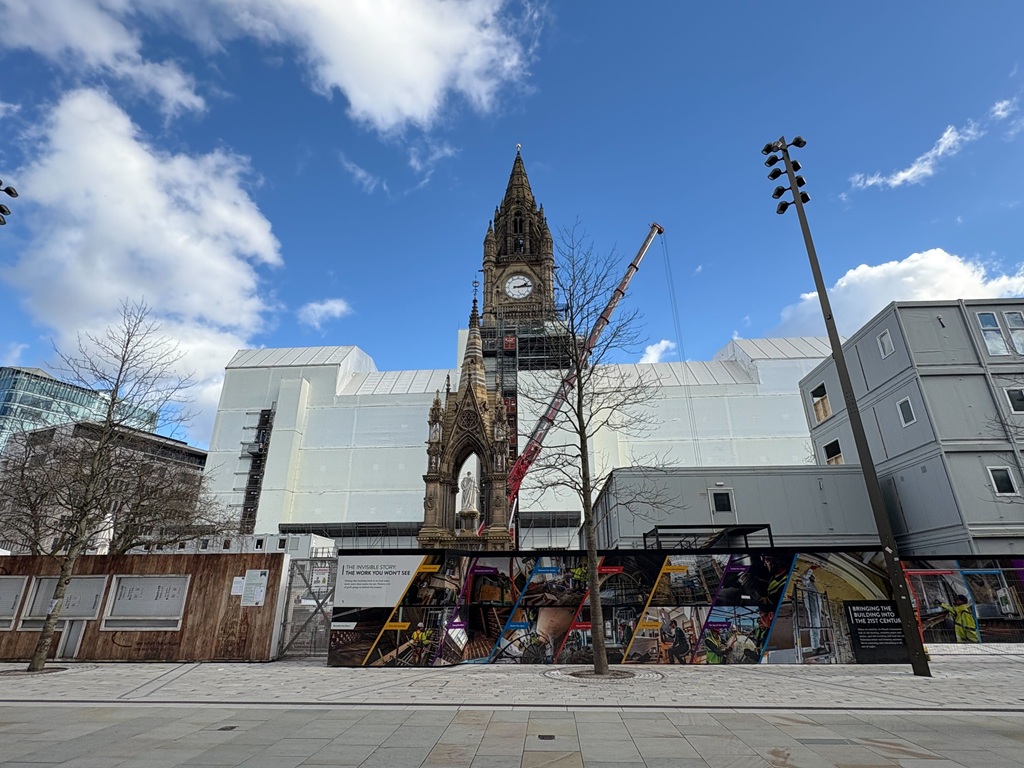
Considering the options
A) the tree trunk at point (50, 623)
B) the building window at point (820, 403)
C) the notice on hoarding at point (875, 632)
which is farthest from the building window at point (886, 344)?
the tree trunk at point (50, 623)

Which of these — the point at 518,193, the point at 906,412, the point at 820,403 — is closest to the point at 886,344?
the point at 906,412

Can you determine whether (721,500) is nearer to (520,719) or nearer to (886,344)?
→ (886,344)

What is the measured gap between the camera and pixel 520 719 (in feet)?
24.2

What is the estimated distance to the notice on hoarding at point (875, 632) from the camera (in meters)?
12.7

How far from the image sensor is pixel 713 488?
2591 centimetres

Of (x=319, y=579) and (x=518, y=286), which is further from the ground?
(x=518, y=286)

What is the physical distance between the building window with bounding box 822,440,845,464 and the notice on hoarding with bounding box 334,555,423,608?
24.8 metres

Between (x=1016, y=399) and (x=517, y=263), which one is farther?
(x=517, y=263)

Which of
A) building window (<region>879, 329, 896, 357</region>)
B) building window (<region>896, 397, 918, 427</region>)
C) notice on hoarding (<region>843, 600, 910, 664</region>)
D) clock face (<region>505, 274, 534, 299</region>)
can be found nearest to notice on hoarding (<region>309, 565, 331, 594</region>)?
notice on hoarding (<region>843, 600, 910, 664</region>)

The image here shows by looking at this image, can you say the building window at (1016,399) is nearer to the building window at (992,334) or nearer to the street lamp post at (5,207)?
the building window at (992,334)

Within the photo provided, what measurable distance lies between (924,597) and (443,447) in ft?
60.1

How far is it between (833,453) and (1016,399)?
811cm

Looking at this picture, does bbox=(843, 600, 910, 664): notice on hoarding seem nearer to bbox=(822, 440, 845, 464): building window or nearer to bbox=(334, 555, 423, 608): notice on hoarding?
bbox=(334, 555, 423, 608): notice on hoarding

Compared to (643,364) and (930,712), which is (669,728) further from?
(643,364)
